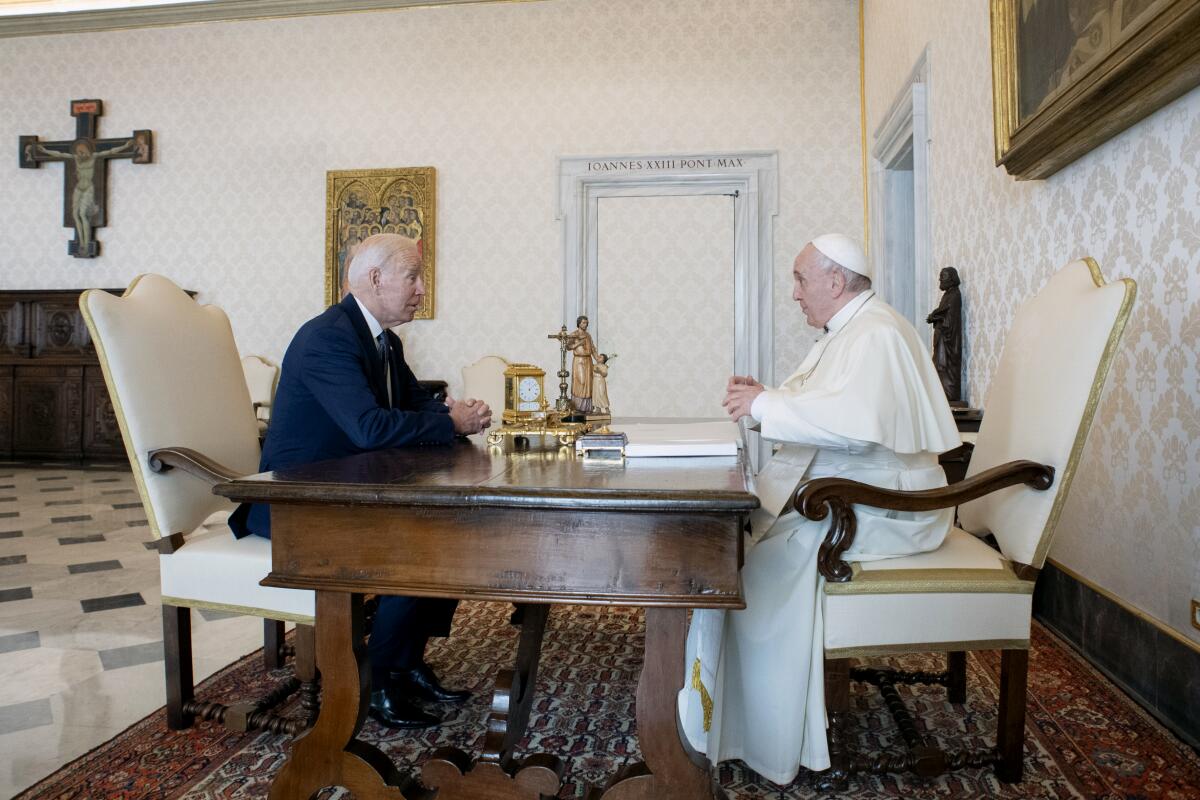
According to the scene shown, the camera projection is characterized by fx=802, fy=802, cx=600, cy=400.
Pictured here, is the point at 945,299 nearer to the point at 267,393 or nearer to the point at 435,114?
the point at 435,114

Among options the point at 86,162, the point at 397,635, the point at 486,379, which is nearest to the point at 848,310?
the point at 397,635

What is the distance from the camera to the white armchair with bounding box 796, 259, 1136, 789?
74.0 inches

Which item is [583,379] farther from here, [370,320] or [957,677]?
[957,677]

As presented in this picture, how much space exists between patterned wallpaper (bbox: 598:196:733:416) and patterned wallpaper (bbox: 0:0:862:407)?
0.63ft

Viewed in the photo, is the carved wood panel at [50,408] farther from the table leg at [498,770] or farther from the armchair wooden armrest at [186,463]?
the table leg at [498,770]

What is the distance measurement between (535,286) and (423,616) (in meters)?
5.42

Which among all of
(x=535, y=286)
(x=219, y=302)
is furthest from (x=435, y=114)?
(x=219, y=302)

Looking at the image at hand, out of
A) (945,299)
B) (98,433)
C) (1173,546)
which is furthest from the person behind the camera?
(98,433)

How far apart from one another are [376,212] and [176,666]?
617cm

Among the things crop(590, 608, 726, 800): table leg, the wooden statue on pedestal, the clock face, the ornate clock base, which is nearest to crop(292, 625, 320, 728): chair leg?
the ornate clock base

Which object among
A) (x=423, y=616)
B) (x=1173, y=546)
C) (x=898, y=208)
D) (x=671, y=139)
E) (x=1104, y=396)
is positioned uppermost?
(x=671, y=139)

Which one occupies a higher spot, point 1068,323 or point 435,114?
point 435,114

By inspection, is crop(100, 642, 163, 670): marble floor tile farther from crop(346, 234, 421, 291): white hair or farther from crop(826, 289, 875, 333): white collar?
crop(826, 289, 875, 333): white collar

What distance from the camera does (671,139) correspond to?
742 centimetres
